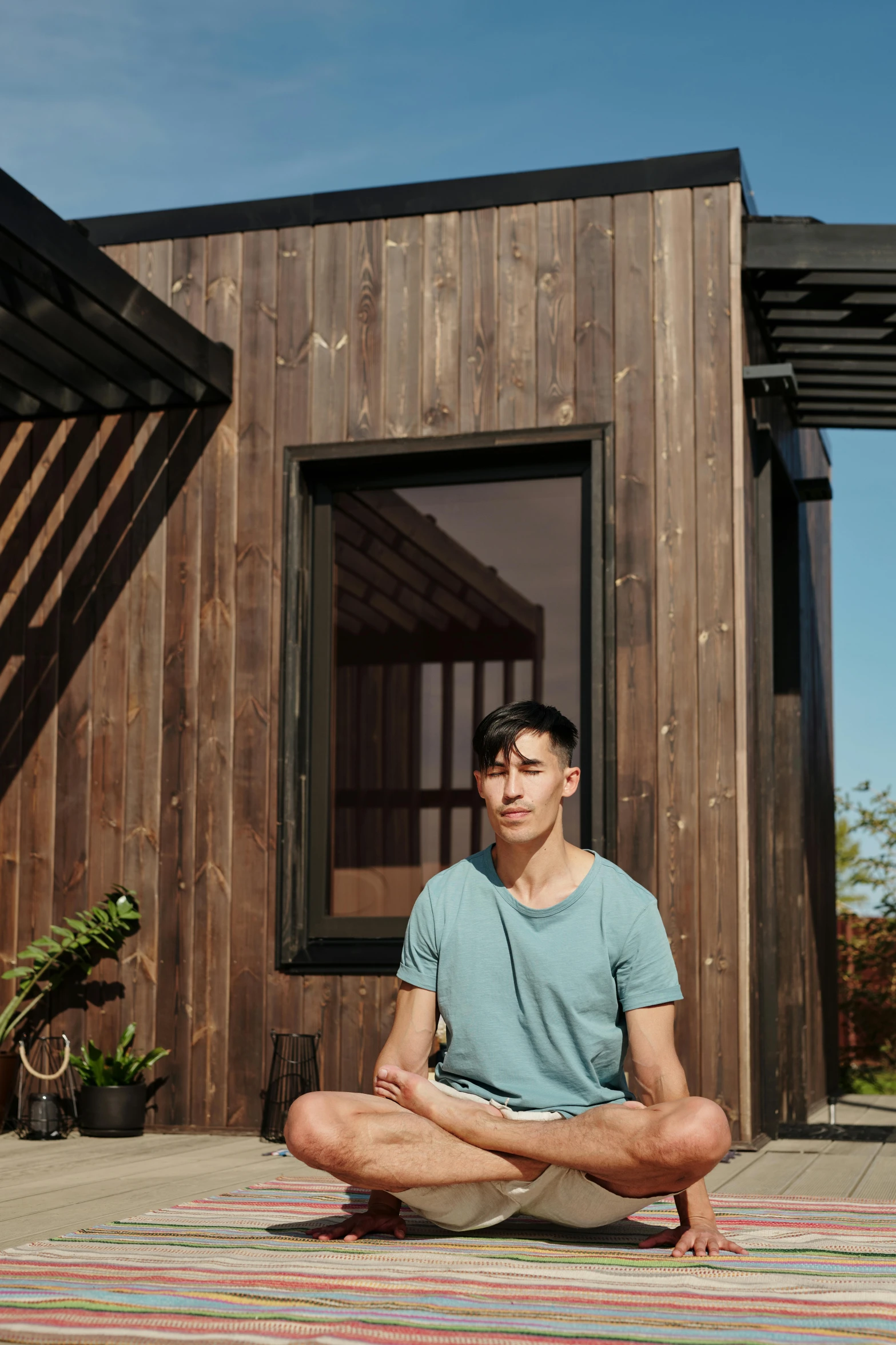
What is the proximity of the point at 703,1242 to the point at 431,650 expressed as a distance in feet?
9.77

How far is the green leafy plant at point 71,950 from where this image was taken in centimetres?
488

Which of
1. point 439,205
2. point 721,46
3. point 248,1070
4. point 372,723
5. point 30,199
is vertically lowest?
point 248,1070

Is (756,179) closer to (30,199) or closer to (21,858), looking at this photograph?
(30,199)

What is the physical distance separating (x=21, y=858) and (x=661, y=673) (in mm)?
2456

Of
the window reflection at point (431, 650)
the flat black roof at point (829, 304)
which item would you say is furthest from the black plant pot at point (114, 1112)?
the flat black roof at point (829, 304)

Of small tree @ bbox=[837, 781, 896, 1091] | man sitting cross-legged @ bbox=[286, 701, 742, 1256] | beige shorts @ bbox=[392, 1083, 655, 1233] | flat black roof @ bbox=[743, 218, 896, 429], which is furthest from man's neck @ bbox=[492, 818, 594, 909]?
small tree @ bbox=[837, 781, 896, 1091]

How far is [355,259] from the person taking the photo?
5109 mm

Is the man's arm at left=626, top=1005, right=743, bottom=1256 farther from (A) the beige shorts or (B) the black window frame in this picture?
(B) the black window frame

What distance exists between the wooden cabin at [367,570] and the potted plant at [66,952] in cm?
6

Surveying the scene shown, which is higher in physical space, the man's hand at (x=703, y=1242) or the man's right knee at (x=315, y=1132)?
the man's right knee at (x=315, y=1132)

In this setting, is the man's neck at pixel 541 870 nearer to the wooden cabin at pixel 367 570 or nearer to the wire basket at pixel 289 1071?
the wooden cabin at pixel 367 570

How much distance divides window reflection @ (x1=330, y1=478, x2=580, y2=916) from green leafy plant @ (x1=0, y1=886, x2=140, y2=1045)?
0.75 meters

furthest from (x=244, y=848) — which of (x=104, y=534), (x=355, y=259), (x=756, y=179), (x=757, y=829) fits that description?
(x=756, y=179)

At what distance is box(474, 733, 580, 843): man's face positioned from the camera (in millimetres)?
2600
